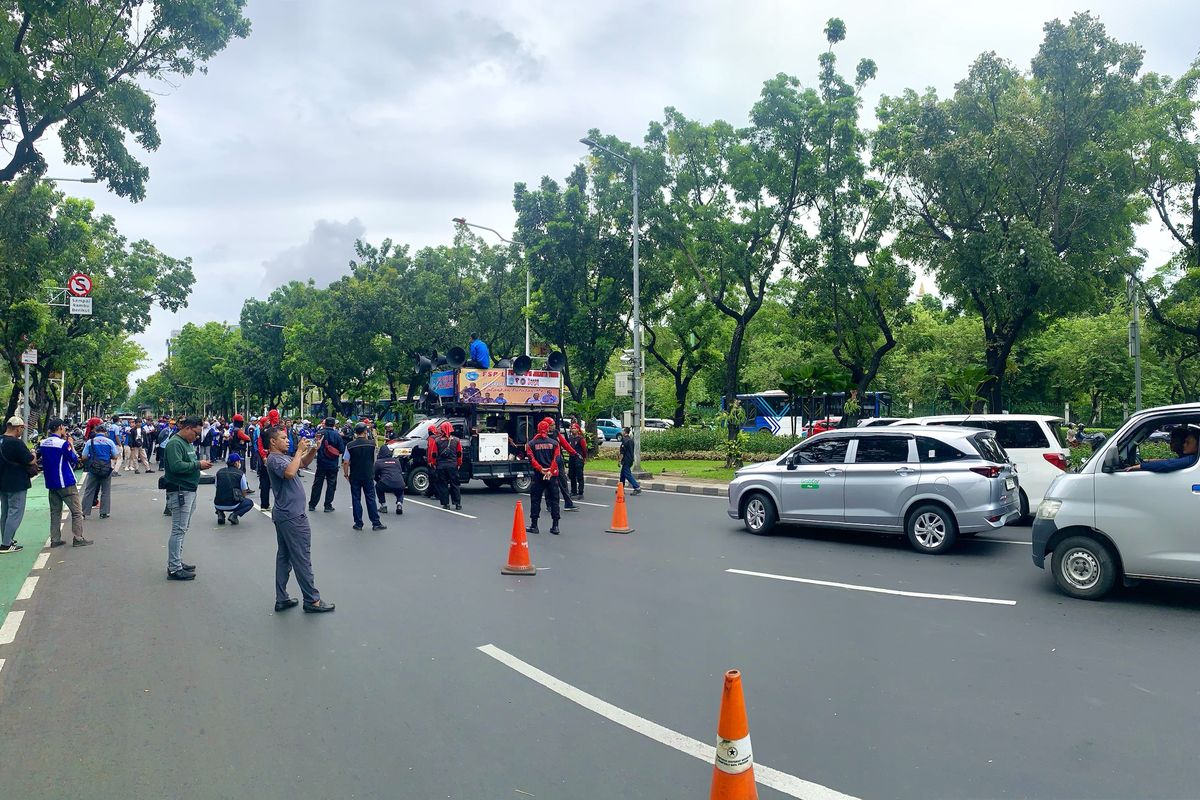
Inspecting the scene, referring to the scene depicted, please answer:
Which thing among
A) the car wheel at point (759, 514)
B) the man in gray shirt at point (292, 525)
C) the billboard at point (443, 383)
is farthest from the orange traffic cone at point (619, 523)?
the billboard at point (443, 383)

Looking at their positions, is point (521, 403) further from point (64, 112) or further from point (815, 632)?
point (815, 632)

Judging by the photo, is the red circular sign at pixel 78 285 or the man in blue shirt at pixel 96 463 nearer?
the man in blue shirt at pixel 96 463

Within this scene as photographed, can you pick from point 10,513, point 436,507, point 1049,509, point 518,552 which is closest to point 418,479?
point 436,507

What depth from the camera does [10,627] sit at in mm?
6727

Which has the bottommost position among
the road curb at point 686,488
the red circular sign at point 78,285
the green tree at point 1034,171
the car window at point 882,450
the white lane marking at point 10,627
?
the white lane marking at point 10,627

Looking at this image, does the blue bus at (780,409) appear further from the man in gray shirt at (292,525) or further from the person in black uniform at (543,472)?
the man in gray shirt at (292,525)

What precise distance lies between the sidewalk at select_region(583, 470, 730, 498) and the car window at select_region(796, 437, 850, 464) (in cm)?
607

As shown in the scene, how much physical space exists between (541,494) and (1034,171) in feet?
53.1

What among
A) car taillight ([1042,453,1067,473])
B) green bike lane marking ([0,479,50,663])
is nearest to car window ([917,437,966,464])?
car taillight ([1042,453,1067,473])

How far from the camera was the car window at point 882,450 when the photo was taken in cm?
1020

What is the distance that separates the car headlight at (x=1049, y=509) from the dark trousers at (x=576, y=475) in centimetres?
1050

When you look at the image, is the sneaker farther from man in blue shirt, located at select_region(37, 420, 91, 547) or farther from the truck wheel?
the truck wheel

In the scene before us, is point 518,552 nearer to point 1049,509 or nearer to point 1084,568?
point 1049,509

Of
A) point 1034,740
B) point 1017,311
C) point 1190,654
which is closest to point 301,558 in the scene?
point 1034,740
